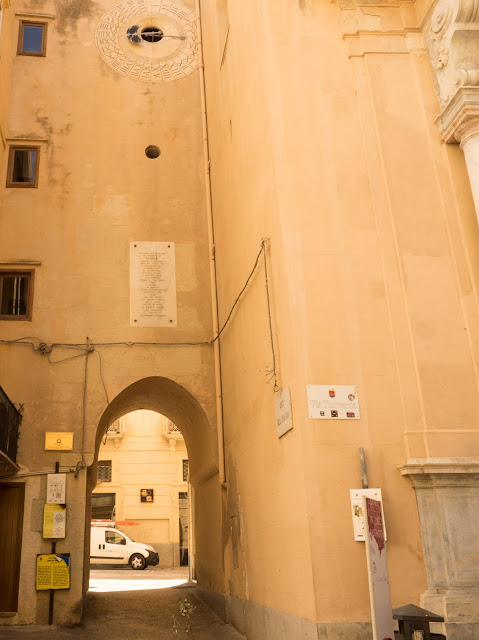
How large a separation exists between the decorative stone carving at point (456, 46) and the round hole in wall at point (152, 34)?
740cm

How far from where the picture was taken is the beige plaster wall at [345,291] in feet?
23.1

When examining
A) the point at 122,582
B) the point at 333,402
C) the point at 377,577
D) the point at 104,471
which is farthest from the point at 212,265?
the point at 104,471

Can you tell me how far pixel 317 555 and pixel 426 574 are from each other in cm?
107

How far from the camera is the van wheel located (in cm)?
2285

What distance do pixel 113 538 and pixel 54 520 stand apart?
13.0m

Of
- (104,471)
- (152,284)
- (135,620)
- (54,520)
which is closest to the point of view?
(54,520)

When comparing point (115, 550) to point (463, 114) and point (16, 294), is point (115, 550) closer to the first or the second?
point (16, 294)

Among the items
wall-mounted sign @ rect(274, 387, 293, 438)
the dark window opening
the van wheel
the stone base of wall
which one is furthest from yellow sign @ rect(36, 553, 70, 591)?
the dark window opening

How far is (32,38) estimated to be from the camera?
46.1 ft

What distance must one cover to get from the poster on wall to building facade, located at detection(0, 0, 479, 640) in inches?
48.6

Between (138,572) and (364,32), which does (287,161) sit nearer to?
(364,32)

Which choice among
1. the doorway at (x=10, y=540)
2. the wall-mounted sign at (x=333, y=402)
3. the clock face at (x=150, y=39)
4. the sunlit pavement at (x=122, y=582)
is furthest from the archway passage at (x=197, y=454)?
the clock face at (x=150, y=39)

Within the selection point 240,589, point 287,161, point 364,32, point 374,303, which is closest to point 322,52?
point 364,32

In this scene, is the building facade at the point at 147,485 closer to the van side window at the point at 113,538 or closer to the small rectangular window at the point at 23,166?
the van side window at the point at 113,538
